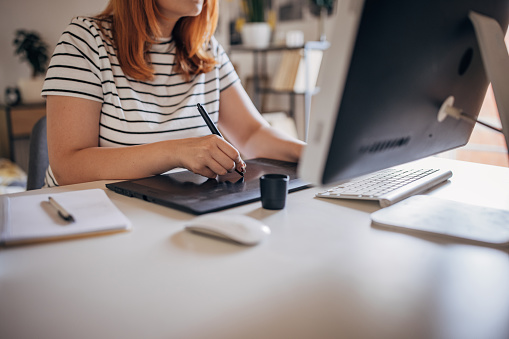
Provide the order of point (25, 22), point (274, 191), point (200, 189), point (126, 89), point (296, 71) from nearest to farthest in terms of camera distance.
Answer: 1. point (274, 191)
2. point (200, 189)
3. point (126, 89)
4. point (296, 71)
5. point (25, 22)

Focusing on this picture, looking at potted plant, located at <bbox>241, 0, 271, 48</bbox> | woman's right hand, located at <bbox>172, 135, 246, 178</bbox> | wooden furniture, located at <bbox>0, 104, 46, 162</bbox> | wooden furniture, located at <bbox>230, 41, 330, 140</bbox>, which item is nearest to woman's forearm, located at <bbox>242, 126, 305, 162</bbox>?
woman's right hand, located at <bbox>172, 135, 246, 178</bbox>

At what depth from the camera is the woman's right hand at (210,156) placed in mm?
870

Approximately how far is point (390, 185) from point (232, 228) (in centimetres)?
39

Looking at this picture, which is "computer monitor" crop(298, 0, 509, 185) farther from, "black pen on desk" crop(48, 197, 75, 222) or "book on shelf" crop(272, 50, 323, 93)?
"book on shelf" crop(272, 50, 323, 93)

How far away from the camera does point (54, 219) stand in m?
0.67

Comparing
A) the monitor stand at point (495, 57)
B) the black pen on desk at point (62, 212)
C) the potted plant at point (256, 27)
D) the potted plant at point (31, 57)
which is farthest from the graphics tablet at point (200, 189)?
the potted plant at point (31, 57)

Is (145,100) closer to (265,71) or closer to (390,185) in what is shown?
(390,185)

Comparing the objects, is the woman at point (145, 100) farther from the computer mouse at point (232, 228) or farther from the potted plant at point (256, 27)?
the potted plant at point (256, 27)

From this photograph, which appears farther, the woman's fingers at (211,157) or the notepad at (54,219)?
the woman's fingers at (211,157)

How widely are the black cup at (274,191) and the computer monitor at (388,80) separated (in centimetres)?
17

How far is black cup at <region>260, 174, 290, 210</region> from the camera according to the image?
0.73m

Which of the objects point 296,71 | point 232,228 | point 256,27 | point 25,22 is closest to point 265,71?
point 256,27

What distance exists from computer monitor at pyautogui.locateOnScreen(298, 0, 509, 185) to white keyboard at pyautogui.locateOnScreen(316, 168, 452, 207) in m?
0.10

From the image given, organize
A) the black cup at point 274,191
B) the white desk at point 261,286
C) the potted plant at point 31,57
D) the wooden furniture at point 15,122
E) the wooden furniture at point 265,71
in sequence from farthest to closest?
the potted plant at point 31,57, the wooden furniture at point 15,122, the wooden furniture at point 265,71, the black cup at point 274,191, the white desk at point 261,286
